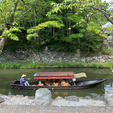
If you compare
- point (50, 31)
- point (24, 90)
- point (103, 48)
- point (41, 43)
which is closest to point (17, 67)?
point (41, 43)

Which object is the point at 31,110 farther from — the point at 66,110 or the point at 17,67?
the point at 17,67

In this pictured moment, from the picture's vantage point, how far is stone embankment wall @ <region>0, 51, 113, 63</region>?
2464 cm

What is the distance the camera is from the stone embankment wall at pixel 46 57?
2464 cm

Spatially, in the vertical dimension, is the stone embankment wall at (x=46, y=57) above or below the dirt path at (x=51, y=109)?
above

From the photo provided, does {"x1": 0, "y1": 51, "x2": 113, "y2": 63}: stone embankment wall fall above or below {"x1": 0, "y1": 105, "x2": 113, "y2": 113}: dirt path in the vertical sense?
above

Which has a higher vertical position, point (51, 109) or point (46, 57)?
point (46, 57)

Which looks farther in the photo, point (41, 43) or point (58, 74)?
point (41, 43)

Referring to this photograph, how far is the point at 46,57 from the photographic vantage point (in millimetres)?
25250

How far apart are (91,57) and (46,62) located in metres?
7.79

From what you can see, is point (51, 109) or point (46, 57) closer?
point (51, 109)

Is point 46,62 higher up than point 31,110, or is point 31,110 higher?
point 46,62

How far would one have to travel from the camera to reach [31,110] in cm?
580

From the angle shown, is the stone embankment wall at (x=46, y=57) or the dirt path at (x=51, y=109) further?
the stone embankment wall at (x=46, y=57)

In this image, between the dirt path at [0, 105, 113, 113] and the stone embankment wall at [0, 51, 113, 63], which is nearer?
the dirt path at [0, 105, 113, 113]
